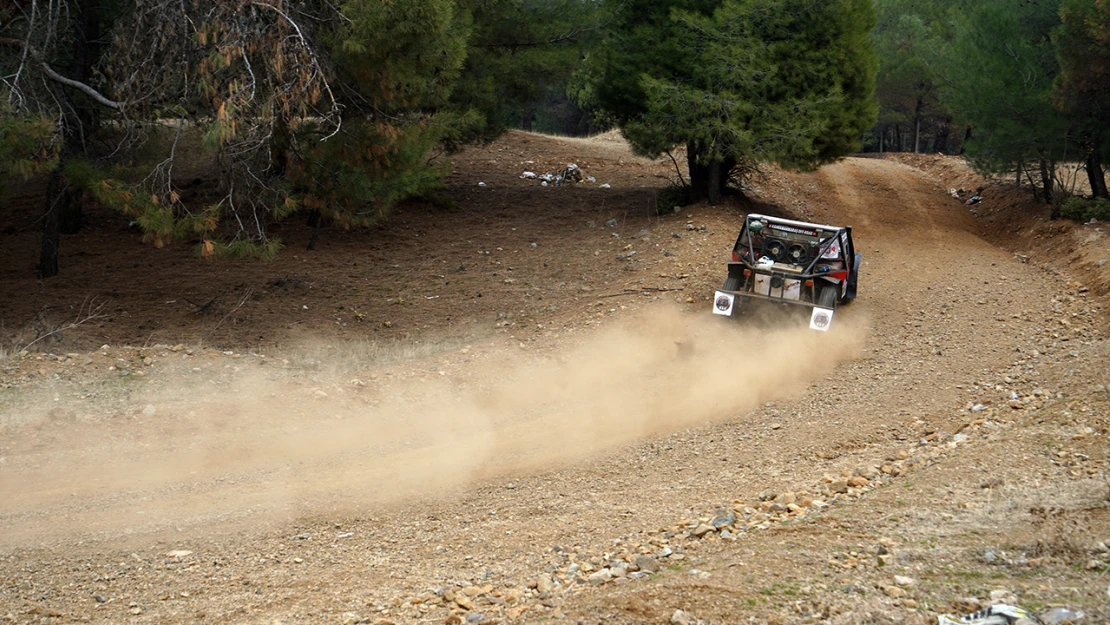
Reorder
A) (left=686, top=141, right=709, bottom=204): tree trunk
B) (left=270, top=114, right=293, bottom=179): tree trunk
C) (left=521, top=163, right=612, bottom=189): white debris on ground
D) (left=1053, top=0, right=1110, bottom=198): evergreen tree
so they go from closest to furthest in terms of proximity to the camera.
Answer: (left=270, top=114, right=293, bottom=179): tree trunk
(left=1053, top=0, right=1110, bottom=198): evergreen tree
(left=686, top=141, right=709, bottom=204): tree trunk
(left=521, top=163, right=612, bottom=189): white debris on ground

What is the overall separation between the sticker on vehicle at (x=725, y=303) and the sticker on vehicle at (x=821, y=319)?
A: 127 cm

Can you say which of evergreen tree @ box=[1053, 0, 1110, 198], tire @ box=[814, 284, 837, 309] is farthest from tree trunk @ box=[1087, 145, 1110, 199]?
tire @ box=[814, 284, 837, 309]

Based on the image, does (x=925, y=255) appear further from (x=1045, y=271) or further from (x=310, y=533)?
(x=310, y=533)

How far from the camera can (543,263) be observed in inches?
782

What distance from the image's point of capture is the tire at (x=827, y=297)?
14.4 meters

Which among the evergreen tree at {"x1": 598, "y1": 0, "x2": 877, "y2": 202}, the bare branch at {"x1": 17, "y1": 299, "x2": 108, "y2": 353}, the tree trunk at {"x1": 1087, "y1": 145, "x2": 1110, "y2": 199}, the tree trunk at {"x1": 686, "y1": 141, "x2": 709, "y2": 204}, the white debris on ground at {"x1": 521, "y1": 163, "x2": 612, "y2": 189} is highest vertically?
the evergreen tree at {"x1": 598, "y1": 0, "x2": 877, "y2": 202}

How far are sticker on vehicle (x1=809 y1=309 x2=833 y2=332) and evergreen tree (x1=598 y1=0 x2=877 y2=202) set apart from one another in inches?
245

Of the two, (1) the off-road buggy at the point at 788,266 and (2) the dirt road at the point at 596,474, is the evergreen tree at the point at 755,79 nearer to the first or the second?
(2) the dirt road at the point at 596,474

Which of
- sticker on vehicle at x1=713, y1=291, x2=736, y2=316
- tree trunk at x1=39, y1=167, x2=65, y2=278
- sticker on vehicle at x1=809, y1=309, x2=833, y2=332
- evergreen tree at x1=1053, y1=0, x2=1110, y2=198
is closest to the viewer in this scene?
sticker on vehicle at x1=809, y1=309, x2=833, y2=332

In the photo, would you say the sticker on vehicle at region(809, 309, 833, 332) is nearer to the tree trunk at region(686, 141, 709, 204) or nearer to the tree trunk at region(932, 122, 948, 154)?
the tree trunk at region(686, 141, 709, 204)

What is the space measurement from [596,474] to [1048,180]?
18.8 m

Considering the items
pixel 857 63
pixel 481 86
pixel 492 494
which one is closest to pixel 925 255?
pixel 857 63

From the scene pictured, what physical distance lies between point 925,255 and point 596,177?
10554 mm

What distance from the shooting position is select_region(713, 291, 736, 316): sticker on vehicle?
1477 centimetres
